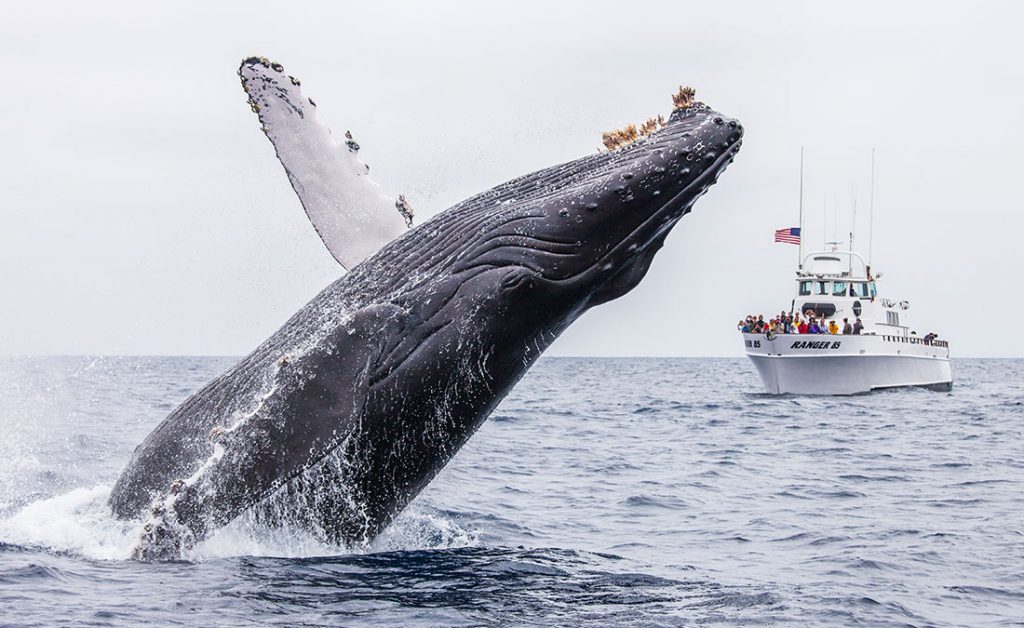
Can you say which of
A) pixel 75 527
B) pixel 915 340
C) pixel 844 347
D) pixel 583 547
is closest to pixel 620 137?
pixel 583 547

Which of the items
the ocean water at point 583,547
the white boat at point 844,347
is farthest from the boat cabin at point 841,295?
the ocean water at point 583,547

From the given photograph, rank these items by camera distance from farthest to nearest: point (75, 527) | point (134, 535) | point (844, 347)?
point (844, 347) < point (75, 527) < point (134, 535)

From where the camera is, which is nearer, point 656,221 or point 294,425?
point 294,425

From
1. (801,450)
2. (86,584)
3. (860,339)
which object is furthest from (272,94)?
(860,339)

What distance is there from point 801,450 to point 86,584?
15.1 m

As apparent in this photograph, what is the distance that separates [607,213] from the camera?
21.0 feet

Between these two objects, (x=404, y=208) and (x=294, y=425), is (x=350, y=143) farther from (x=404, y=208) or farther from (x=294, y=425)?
(x=294, y=425)

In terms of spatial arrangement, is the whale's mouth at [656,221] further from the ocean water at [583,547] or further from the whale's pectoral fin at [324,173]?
the ocean water at [583,547]

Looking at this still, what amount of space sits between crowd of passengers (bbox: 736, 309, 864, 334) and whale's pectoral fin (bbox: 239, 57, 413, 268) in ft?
121

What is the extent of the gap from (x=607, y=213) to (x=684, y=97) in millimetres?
953

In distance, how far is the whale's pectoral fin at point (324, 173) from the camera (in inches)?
302

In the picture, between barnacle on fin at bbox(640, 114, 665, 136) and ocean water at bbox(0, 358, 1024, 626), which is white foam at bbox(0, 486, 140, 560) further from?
barnacle on fin at bbox(640, 114, 665, 136)

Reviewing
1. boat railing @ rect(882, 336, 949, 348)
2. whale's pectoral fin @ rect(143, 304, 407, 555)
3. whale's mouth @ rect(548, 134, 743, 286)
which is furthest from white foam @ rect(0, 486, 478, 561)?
Result: boat railing @ rect(882, 336, 949, 348)

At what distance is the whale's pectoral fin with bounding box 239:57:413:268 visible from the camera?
25.1 feet
